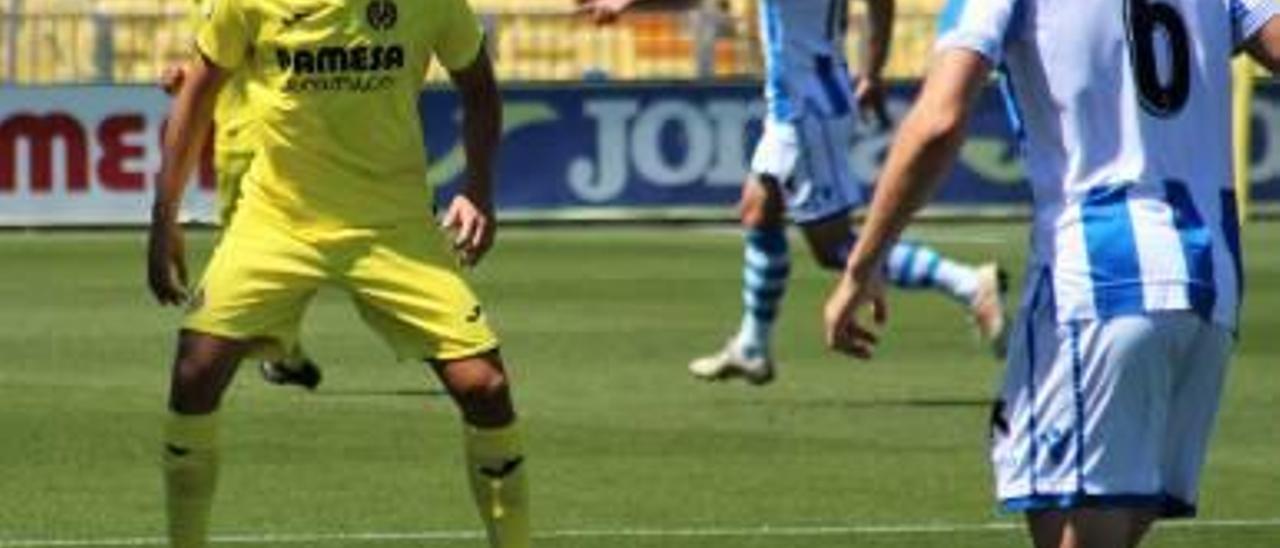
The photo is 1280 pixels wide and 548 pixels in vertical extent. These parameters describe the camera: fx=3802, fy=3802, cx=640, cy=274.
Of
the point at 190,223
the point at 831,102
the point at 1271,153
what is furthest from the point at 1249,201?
the point at 831,102

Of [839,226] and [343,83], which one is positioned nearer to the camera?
[343,83]

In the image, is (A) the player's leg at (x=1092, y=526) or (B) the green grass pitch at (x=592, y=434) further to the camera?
(B) the green grass pitch at (x=592, y=434)

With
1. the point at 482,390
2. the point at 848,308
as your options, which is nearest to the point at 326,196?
the point at 482,390

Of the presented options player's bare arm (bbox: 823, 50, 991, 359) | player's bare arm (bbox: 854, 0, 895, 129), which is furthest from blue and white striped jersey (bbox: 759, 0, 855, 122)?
player's bare arm (bbox: 823, 50, 991, 359)

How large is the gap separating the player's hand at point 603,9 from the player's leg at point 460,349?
484 cm

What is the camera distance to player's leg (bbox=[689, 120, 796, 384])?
1564cm

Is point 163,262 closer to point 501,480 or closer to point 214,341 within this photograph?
point 214,341

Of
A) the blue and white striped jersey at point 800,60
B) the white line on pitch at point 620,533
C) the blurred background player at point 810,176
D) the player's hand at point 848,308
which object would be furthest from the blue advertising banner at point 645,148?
the player's hand at point 848,308

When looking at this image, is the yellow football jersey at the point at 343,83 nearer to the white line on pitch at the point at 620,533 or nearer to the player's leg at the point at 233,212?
the white line on pitch at the point at 620,533

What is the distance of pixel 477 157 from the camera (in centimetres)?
979

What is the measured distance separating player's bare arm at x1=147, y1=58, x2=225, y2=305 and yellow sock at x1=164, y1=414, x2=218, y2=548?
389mm

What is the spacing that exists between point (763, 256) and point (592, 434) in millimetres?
2093

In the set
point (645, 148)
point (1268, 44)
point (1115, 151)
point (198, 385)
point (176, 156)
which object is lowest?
point (645, 148)

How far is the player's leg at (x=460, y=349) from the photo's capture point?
9539 mm
